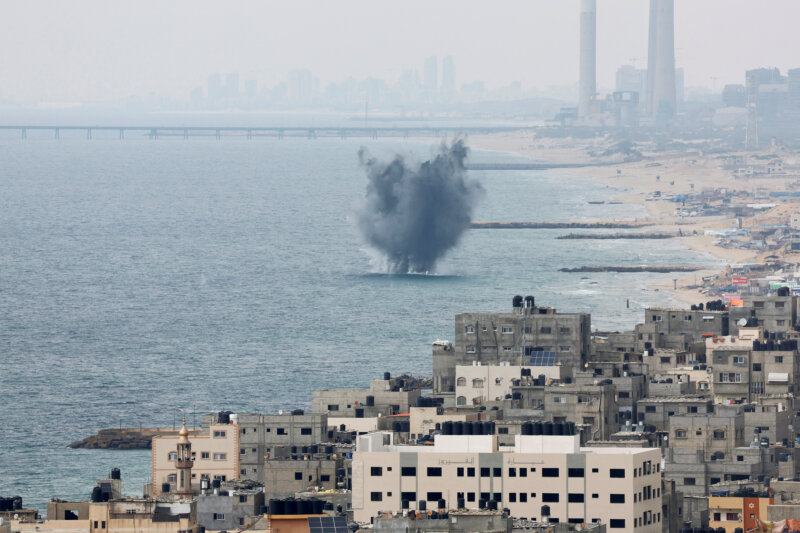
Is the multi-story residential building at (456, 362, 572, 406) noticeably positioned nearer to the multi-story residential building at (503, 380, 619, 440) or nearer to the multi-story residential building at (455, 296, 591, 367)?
the multi-story residential building at (455, 296, 591, 367)

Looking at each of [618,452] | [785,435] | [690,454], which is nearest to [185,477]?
[618,452]

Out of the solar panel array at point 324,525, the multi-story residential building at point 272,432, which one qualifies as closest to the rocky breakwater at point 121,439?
the multi-story residential building at point 272,432

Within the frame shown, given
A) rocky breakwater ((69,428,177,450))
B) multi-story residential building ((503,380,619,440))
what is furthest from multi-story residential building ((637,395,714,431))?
rocky breakwater ((69,428,177,450))

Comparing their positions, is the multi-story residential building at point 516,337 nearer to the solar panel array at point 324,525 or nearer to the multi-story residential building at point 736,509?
the multi-story residential building at point 736,509

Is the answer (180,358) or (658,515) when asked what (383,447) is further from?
(180,358)

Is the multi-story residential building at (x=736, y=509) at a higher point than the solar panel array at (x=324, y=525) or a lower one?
lower

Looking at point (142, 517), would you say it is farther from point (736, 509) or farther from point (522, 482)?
point (736, 509)

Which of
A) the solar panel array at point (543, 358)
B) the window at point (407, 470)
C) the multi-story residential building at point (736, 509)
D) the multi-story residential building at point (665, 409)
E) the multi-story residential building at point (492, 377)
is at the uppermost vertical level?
the solar panel array at point (543, 358)
